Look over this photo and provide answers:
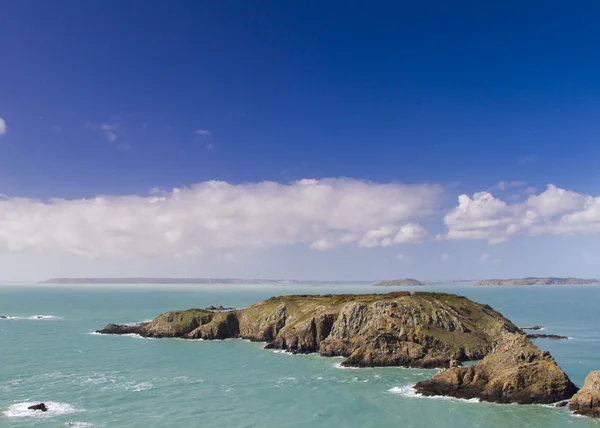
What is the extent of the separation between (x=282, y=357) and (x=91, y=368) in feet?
134

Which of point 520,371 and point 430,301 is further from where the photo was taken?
point 430,301

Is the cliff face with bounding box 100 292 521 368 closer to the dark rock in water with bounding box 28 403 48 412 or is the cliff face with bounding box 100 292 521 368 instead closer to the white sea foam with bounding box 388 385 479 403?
the white sea foam with bounding box 388 385 479 403

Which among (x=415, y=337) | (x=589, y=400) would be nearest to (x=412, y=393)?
(x=589, y=400)

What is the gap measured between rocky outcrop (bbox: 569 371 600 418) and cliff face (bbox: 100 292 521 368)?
29.4 metres

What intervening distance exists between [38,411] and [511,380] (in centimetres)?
6946

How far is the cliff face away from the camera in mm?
93125

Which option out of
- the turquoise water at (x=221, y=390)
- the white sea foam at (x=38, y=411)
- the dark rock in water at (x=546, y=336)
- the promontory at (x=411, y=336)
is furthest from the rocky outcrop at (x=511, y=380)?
the dark rock in water at (x=546, y=336)

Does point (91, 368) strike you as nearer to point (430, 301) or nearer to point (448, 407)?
point (448, 407)

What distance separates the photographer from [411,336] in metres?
96.6

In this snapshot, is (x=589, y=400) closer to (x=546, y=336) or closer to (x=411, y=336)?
(x=411, y=336)

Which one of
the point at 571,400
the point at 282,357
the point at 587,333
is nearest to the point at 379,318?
the point at 282,357

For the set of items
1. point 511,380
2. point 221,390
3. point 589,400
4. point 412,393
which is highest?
point 511,380

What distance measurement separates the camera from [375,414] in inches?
2382

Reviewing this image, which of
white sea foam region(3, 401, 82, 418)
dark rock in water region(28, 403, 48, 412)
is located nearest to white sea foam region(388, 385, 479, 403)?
white sea foam region(3, 401, 82, 418)
